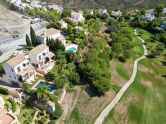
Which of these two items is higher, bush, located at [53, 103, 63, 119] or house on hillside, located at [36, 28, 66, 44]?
house on hillside, located at [36, 28, 66, 44]

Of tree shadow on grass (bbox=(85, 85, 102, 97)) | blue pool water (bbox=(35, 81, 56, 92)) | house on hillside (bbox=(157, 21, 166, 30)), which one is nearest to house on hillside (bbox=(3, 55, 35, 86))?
blue pool water (bbox=(35, 81, 56, 92))

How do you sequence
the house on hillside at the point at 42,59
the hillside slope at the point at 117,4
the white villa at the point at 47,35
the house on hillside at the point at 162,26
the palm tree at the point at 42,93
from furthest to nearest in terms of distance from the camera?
the hillside slope at the point at 117,4, the house on hillside at the point at 162,26, the white villa at the point at 47,35, the house on hillside at the point at 42,59, the palm tree at the point at 42,93

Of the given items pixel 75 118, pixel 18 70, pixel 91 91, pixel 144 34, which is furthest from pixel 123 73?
pixel 144 34

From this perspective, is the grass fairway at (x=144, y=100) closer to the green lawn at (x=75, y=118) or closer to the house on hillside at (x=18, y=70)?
the green lawn at (x=75, y=118)

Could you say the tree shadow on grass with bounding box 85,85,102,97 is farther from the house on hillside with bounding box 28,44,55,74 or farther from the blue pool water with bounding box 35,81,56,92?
the house on hillside with bounding box 28,44,55,74

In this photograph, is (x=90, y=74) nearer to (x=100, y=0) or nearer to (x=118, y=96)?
(x=118, y=96)

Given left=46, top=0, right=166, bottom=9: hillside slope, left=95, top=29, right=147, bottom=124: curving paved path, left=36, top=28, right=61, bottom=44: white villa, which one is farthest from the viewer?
left=46, top=0, right=166, bottom=9: hillside slope

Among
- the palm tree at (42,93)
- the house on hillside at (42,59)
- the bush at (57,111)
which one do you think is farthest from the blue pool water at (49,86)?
the bush at (57,111)

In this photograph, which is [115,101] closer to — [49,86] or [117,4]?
[49,86]
